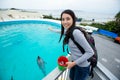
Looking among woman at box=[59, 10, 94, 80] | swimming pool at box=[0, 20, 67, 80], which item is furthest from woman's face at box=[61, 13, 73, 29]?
swimming pool at box=[0, 20, 67, 80]

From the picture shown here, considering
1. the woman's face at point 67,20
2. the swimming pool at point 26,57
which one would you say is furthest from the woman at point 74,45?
the swimming pool at point 26,57

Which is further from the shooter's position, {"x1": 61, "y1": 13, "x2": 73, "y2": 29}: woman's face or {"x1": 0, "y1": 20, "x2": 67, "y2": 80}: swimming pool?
{"x1": 0, "y1": 20, "x2": 67, "y2": 80}: swimming pool

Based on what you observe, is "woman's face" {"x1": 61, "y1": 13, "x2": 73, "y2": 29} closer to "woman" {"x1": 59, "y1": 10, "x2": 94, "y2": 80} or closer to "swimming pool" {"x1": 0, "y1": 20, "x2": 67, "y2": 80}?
"woman" {"x1": 59, "y1": 10, "x2": 94, "y2": 80}

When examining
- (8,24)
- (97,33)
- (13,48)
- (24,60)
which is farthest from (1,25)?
(97,33)

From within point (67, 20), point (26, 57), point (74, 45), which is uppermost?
point (67, 20)

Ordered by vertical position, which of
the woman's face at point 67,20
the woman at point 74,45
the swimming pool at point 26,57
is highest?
the woman's face at point 67,20

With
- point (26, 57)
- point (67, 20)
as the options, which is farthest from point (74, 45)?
point (26, 57)

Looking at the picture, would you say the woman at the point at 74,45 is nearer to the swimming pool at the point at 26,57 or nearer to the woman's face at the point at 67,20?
the woman's face at the point at 67,20

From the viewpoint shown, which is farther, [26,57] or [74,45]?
[26,57]

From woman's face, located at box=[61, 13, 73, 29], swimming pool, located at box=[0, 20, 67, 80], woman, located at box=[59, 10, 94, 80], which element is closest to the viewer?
woman, located at box=[59, 10, 94, 80]

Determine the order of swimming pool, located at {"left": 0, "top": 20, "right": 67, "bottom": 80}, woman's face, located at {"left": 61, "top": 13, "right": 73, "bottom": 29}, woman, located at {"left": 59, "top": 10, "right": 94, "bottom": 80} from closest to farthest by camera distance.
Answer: woman, located at {"left": 59, "top": 10, "right": 94, "bottom": 80} < woman's face, located at {"left": 61, "top": 13, "right": 73, "bottom": 29} < swimming pool, located at {"left": 0, "top": 20, "right": 67, "bottom": 80}

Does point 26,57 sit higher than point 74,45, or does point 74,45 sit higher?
point 74,45

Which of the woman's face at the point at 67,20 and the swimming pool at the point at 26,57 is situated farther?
the swimming pool at the point at 26,57

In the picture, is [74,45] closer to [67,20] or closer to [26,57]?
[67,20]
